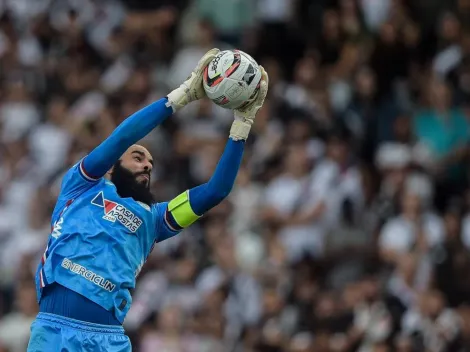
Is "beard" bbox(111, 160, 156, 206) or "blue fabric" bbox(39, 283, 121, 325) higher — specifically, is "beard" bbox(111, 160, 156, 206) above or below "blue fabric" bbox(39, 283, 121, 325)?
above

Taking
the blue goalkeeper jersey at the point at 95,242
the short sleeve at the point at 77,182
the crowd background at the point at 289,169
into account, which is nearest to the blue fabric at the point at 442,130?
the crowd background at the point at 289,169

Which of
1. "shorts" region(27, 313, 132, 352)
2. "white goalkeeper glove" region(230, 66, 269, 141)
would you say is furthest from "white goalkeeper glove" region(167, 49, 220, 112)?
"shorts" region(27, 313, 132, 352)

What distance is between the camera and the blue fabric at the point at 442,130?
1477cm

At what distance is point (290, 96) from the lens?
52.4 ft

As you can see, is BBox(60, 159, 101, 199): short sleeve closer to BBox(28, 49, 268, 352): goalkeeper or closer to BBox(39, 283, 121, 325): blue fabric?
BBox(28, 49, 268, 352): goalkeeper

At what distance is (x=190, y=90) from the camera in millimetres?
8758

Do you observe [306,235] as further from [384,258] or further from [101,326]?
[101,326]

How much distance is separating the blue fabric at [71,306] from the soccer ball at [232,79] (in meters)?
1.66

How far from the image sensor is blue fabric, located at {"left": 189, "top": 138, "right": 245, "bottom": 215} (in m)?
8.96

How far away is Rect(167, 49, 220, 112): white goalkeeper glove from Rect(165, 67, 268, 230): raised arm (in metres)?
0.36

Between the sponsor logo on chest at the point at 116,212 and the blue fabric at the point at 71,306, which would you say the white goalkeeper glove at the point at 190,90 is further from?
the blue fabric at the point at 71,306

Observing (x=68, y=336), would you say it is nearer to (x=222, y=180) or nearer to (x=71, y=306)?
(x=71, y=306)

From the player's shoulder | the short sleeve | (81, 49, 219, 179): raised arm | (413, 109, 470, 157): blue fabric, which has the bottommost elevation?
(413, 109, 470, 157): blue fabric

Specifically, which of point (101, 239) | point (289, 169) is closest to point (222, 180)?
point (101, 239)
